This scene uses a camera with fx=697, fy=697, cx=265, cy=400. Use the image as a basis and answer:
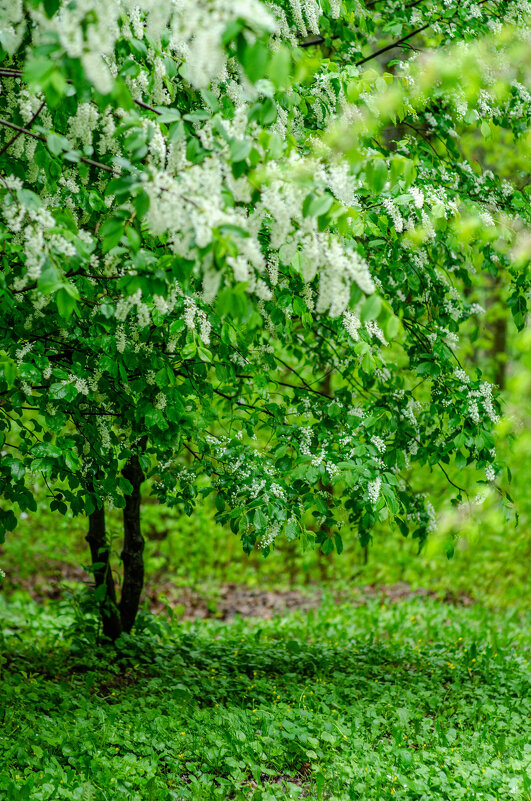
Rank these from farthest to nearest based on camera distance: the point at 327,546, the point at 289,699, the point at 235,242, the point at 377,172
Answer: the point at 289,699
the point at 327,546
the point at 377,172
the point at 235,242

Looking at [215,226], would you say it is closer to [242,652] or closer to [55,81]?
[55,81]

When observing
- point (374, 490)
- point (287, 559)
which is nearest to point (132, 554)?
point (374, 490)

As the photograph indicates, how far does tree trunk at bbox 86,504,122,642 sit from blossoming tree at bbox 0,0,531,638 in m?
0.02

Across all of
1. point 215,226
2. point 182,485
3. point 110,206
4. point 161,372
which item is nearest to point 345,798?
point 182,485

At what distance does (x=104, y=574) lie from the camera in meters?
5.36

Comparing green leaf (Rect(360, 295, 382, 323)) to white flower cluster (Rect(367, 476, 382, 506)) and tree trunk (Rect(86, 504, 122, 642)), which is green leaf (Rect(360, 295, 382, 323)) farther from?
tree trunk (Rect(86, 504, 122, 642))

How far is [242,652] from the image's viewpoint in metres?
5.71

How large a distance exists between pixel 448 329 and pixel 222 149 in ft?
9.46

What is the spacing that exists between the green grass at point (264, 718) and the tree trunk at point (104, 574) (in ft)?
0.66

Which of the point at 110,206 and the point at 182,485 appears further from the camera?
the point at 182,485

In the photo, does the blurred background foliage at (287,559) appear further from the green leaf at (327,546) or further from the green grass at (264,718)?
the green leaf at (327,546)

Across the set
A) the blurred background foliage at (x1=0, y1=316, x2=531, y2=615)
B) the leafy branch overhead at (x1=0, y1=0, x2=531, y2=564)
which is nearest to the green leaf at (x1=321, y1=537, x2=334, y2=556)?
the leafy branch overhead at (x1=0, y1=0, x2=531, y2=564)

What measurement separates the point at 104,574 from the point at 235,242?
4.00 metres

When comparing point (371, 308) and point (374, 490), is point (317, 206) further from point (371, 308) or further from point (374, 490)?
point (374, 490)
